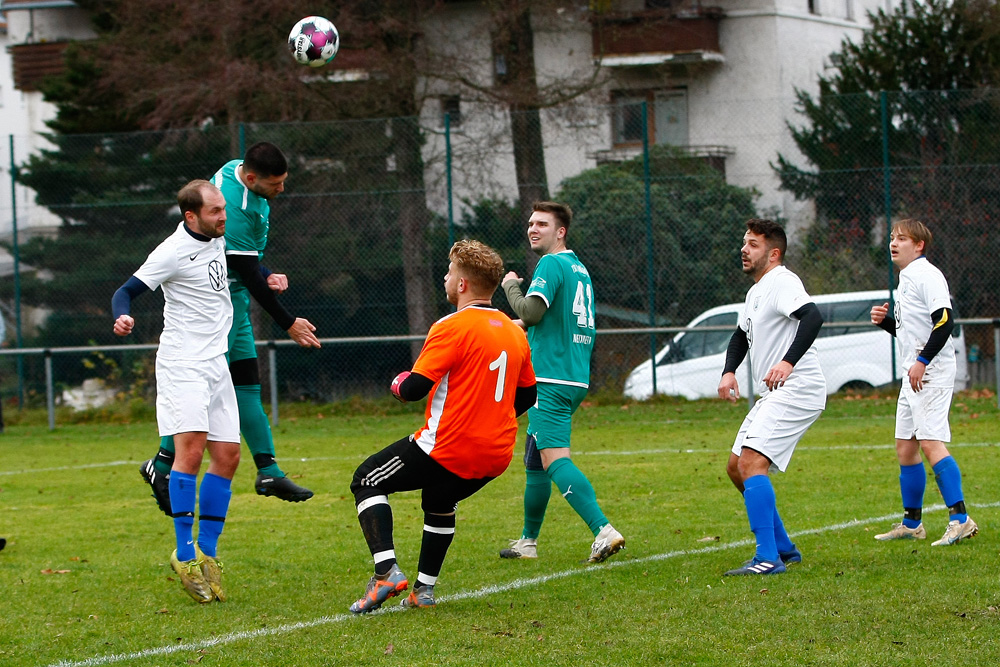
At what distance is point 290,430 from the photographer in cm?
1580

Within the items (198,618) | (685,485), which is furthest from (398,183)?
(198,618)

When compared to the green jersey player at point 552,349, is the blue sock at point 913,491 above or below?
below

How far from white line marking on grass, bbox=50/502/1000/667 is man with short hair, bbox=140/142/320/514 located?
4.66 feet

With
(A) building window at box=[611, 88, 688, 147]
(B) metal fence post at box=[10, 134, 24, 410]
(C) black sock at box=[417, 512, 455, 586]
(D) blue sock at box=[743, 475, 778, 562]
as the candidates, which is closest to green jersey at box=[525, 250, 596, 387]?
(D) blue sock at box=[743, 475, 778, 562]

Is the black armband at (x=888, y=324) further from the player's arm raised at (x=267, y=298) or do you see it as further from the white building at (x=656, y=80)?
the white building at (x=656, y=80)

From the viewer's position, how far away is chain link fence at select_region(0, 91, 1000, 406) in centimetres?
1698

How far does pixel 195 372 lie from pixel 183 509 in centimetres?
70

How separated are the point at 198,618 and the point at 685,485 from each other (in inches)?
194

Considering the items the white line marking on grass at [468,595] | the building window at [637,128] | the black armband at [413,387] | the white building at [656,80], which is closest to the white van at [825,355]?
the white building at [656,80]

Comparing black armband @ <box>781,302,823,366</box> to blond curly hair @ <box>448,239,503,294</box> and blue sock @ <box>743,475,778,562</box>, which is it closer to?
blue sock @ <box>743,475,778,562</box>

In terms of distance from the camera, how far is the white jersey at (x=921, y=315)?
715cm

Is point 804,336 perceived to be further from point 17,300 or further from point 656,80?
point 656,80

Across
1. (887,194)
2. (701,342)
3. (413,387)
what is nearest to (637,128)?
(701,342)

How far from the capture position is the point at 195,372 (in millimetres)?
6211
